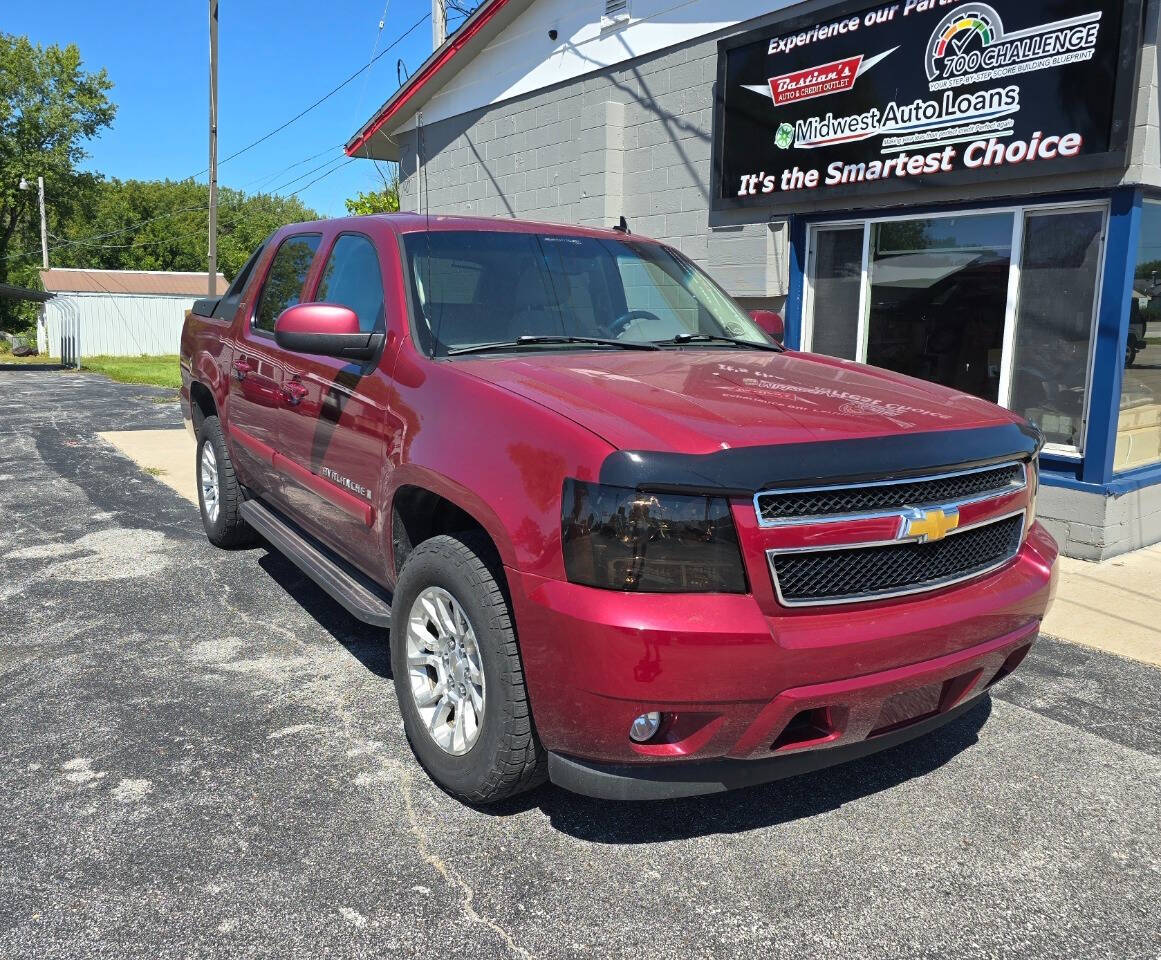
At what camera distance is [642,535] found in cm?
246

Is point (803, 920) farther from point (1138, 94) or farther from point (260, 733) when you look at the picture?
point (1138, 94)

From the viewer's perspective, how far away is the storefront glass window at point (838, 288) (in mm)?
8398

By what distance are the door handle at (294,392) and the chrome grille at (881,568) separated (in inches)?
99.9

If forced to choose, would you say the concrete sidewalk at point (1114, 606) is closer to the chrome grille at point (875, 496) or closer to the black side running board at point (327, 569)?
the chrome grille at point (875, 496)

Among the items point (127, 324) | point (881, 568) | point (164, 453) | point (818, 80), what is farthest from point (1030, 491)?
point (127, 324)

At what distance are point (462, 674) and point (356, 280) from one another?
198cm

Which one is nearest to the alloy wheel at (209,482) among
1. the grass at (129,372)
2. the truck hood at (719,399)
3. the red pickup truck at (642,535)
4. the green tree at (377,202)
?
the red pickup truck at (642,535)

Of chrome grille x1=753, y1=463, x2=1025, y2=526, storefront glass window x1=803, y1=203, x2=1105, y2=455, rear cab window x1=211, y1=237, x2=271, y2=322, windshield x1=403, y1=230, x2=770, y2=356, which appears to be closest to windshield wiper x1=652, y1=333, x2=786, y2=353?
windshield x1=403, y1=230, x2=770, y2=356

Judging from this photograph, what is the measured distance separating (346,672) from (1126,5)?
6.09m

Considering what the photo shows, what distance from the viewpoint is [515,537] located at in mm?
2674

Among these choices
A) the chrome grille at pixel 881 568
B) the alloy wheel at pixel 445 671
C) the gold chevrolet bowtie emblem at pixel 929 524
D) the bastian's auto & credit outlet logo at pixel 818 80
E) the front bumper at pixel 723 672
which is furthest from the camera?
the bastian's auto & credit outlet logo at pixel 818 80

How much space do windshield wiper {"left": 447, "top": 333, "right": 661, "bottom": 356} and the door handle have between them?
1.08 m

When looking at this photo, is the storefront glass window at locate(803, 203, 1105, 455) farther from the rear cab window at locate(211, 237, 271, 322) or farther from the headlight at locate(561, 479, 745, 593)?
the headlight at locate(561, 479, 745, 593)

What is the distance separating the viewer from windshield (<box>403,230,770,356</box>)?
12.1 feet
